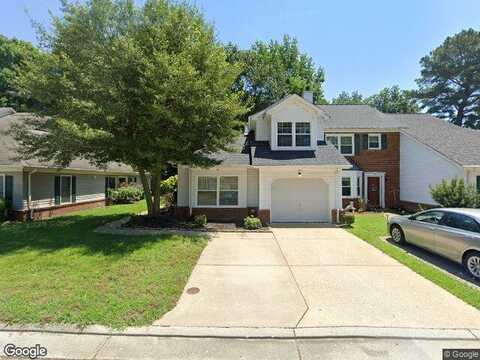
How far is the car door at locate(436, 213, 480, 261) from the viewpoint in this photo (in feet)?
23.9

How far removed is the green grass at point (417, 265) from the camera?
6078 mm

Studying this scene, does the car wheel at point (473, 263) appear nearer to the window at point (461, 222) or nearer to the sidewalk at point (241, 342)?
the window at point (461, 222)

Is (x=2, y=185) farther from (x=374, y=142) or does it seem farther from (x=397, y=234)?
(x=374, y=142)

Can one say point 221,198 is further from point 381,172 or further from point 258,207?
point 381,172

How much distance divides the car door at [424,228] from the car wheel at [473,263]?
118 centimetres

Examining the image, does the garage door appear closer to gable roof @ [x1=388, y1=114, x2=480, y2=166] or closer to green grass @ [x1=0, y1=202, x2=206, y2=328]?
green grass @ [x1=0, y1=202, x2=206, y2=328]

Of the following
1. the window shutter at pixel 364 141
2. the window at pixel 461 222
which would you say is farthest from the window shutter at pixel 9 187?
the window shutter at pixel 364 141

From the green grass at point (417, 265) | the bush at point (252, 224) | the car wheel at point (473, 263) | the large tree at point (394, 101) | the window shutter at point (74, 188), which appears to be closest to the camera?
the green grass at point (417, 265)

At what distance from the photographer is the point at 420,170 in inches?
709

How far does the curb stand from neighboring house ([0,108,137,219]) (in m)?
11.8

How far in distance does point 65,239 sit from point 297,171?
1048 centimetres

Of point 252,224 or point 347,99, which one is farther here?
point 347,99

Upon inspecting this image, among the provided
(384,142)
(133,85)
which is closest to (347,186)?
(384,142)

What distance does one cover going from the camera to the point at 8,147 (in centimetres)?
1536
